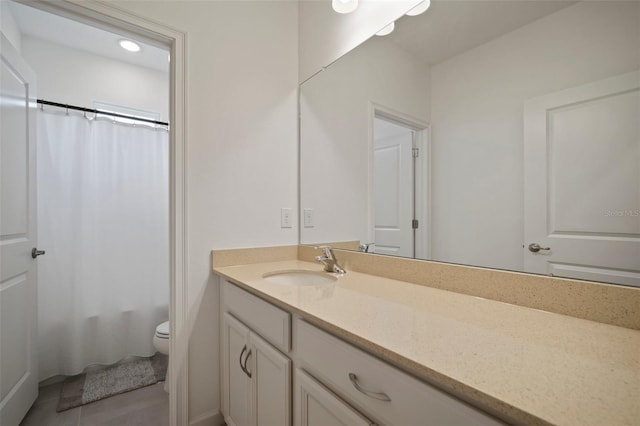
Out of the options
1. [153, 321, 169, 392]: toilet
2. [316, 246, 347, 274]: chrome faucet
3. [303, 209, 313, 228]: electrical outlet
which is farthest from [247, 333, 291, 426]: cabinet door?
[153, 321, 169, 392]: toilet

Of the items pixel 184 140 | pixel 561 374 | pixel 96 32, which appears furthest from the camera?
pixel 96 32

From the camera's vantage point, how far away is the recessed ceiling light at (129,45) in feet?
7.00

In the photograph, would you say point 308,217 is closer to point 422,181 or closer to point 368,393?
point 422,181

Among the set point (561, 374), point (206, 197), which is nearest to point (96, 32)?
point (206, 197)

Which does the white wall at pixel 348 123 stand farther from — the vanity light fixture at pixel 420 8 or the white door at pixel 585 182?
the white door at pixel 585 182

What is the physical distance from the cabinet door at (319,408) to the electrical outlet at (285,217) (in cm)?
98

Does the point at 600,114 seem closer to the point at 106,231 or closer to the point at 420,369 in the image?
the point at 420,369

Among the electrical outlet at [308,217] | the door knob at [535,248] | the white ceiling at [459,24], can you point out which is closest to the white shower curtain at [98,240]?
the electrical outlet at [308,217]

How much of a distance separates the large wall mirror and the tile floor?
1476mm

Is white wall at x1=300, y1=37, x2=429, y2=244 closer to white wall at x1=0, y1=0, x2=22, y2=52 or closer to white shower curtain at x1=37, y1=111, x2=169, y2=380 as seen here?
white shower curtain at x1=37, y1=111, x2=169, y2=380

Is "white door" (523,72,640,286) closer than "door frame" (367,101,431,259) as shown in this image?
Yes

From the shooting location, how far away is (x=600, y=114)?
73 cm

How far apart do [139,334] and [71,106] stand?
5.85 feet

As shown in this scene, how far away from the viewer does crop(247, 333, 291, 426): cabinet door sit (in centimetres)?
91
